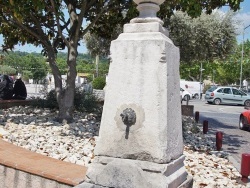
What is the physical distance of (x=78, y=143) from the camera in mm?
6812

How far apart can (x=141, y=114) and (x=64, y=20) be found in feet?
22.5

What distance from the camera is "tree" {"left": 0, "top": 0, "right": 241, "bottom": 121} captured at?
778cm

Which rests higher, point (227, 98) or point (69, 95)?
point (69, 95)

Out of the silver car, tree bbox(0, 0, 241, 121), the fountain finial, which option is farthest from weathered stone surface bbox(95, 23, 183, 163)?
the silver car

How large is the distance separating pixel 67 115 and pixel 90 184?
511 centimetres

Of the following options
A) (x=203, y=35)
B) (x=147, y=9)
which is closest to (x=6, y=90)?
(x=203, y=35)

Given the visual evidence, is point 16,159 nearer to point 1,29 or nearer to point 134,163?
point 134,163

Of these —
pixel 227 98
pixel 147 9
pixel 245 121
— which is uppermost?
pixel 147 9

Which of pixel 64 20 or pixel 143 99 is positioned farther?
pixel 64 20

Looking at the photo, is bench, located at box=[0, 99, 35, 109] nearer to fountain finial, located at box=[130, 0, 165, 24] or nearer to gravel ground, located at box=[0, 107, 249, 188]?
→ gravel ground, located at box=[0, 107, 249, 188]

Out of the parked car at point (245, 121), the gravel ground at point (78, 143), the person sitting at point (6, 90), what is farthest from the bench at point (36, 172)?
the parked car at point (245, 121)

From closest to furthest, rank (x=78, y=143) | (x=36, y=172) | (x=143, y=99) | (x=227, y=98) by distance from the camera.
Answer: (x=143, y=99), (x=36, y=172), (x=78, y=143), (x=227, y=98)

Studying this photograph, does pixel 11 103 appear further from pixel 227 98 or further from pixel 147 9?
pixel 227 98

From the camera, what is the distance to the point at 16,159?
4695 millimetres
